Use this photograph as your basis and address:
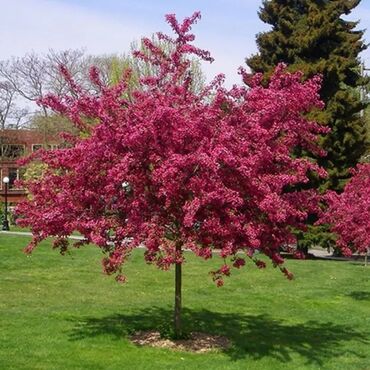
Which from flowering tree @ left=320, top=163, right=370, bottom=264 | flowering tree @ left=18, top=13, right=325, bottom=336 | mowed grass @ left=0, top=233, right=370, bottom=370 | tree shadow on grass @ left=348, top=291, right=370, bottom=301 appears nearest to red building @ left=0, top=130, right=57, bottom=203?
mowed grass @ left=0, top=233, right=370, bottom=370

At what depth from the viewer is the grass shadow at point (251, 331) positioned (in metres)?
9.05

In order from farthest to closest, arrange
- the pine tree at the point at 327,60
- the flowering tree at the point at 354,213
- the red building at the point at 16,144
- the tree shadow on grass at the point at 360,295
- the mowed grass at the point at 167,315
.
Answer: the red building at the point at 16,144
the pine tree at the point at 327,60
the tree shadow on grass at the point at 360,295
the flowering tree at the point at 354,213
the mowed grass at the point at 167,315

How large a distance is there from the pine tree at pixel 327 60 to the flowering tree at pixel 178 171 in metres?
17.9

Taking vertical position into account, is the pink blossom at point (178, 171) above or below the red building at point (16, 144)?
below

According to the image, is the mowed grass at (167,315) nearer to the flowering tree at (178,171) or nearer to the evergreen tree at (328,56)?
the flowering tree at (178,171)

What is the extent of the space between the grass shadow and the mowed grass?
2 cm

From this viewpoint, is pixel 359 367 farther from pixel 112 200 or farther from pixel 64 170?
pixel 64 170

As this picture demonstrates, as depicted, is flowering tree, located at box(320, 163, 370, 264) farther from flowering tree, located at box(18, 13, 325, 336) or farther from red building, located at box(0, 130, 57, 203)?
red building, located at box(0, 130, 57, 203)

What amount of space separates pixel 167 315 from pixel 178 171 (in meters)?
4.46

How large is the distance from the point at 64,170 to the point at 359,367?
4.84 metres

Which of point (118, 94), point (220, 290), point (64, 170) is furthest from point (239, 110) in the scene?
point (220, 290)

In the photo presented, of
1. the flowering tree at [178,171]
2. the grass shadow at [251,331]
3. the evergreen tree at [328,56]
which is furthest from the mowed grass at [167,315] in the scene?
the evergreen tree at [328,56]

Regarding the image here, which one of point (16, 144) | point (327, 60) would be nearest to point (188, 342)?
point (327, 60)

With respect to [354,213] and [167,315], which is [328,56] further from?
[167,315]
